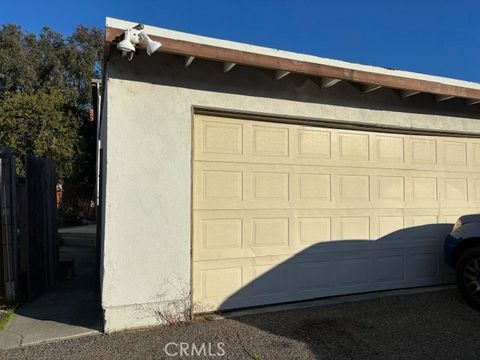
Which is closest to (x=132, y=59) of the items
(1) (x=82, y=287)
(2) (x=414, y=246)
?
(1) (x=82, y=287)

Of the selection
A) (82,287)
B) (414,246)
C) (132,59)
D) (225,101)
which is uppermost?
(132,59)

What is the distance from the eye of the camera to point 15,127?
18156 mm

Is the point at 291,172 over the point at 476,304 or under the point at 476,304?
over

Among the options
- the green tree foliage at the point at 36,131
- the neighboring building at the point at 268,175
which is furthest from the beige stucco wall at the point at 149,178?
the green tree foliage at the point at 36,131

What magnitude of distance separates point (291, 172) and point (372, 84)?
158cm

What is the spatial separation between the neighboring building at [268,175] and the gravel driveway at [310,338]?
1.24 feet

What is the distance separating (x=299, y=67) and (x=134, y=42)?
1985 millimetres

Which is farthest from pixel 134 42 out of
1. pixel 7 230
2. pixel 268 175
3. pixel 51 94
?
pixel 51 94

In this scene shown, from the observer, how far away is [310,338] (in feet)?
15.7

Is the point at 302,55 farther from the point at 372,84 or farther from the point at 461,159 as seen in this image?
the point at 461,159

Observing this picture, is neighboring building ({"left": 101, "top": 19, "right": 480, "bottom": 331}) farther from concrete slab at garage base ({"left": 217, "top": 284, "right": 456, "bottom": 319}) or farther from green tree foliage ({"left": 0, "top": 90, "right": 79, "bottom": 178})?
green tree foliage ({"left": 0, "top": 90, "right": 79, "bottom": 178})

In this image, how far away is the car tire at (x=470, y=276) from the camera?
19.0 feet

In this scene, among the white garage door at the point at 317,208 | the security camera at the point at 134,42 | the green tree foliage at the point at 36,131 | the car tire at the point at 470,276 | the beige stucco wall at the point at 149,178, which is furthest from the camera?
the green tree foliage at the point at 36,131

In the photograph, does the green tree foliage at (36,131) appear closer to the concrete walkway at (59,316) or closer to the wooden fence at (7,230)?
the concrete walkway at (59,316)
